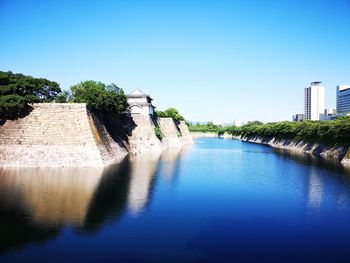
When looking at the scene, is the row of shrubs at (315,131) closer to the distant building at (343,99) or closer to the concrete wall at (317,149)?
the concrete wall at (317,149)

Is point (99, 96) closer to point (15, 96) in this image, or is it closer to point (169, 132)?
point (15, 96)

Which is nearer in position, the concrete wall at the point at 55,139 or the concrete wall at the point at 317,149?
the concrete wall at the point at 55,139

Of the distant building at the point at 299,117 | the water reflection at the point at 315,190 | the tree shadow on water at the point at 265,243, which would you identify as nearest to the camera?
the tree shadow on water at the point at 265,243

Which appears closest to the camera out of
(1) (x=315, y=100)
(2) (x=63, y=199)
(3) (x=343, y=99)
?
(2) (x=63, y=199)

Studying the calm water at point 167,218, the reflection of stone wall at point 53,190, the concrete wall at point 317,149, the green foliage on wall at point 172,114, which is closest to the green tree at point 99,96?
the reflection of stone wall at point 53,190

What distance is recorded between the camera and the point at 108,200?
18.0 metres

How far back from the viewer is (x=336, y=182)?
82.5 ft

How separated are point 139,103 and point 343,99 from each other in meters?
105

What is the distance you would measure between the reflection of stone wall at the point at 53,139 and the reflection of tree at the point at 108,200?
4103 mm

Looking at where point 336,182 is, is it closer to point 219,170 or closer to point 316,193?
point 316,193

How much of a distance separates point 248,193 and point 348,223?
23.7 ft

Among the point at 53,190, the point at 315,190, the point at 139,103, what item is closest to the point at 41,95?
the point at 139,103

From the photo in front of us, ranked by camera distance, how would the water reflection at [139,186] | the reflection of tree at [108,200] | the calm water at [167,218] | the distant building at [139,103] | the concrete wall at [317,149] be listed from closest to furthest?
the calm water at [167,218], the reflection of tree at [108,200], the water reflection at [139,186], the concrete wall at [317,149], the distant building at [139,103]

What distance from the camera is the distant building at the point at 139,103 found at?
177 ft
